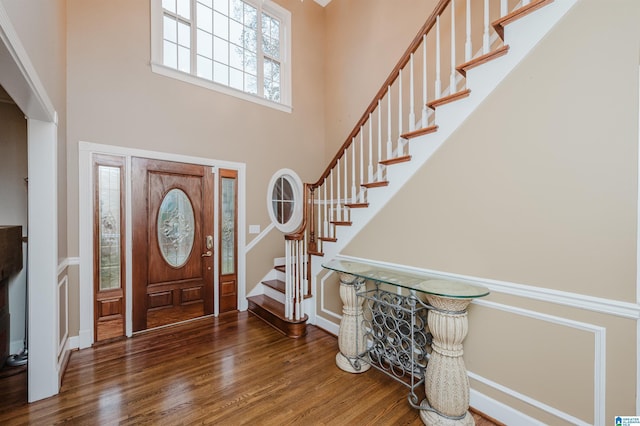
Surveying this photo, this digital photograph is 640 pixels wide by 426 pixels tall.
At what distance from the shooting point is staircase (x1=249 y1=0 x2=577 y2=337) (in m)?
1.80

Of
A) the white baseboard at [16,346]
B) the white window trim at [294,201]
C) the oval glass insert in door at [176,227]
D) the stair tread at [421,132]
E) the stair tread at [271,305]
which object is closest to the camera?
the stair tread at [421,132]

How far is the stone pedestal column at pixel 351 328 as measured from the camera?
8.26 ft

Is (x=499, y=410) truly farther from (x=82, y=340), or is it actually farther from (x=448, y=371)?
(x=82, y=340)

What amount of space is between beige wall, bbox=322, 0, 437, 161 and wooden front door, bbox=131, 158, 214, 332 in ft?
8.13

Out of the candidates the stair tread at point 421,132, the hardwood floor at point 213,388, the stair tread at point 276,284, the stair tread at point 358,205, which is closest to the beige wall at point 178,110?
the stair tread at point 276,284

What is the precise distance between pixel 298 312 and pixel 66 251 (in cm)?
254

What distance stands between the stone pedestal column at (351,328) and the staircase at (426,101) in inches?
24.2

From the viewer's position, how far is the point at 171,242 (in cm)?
345

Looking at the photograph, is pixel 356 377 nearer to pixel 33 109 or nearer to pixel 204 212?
pixel 204 212

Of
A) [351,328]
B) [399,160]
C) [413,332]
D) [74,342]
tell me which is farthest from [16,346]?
[399,160]

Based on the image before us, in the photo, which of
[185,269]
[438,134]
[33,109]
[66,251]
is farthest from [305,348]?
[33,109]

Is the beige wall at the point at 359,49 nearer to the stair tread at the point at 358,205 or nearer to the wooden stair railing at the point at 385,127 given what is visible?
the wooden stair railing at the point at 385,127

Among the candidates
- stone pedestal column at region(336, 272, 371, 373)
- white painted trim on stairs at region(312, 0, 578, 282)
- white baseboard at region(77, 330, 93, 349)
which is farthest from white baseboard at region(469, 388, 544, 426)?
white baseboard at region(77, 330, 93, 349)

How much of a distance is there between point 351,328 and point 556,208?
6.06 ft
